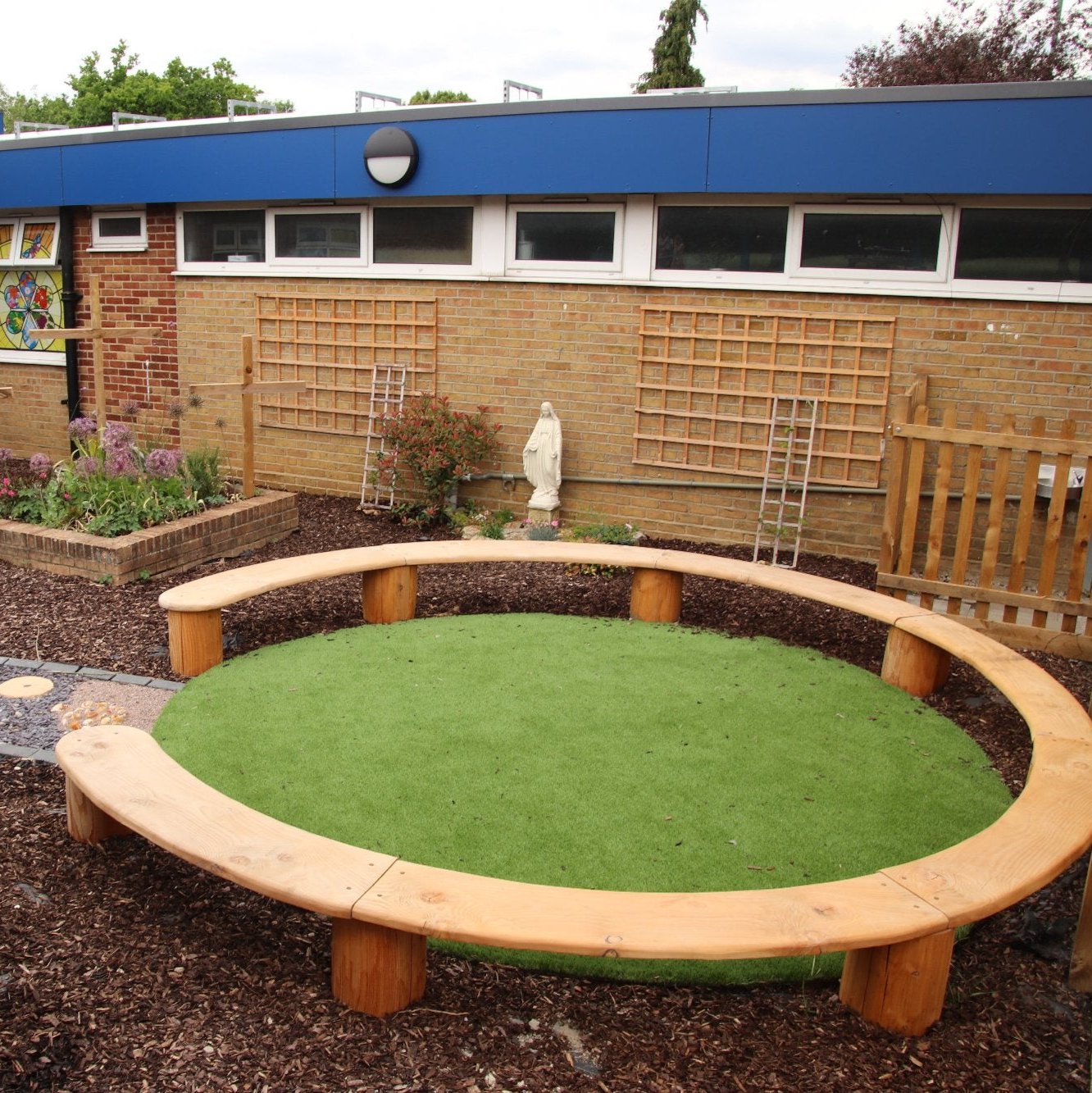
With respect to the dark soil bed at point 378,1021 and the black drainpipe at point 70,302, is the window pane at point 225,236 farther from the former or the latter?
the dark soil bed at point 378,1021

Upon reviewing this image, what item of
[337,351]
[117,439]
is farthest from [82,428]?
[337,351]

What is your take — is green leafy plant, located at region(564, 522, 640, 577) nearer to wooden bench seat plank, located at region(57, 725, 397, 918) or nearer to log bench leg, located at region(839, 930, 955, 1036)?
wooden bench seat plank, located at region(57, 725, 397, 918)

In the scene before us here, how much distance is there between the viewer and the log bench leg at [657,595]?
19.6 feet

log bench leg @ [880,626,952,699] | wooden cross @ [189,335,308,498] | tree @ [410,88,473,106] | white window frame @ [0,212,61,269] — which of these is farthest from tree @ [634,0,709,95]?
log bench leg @ [880,626,952,699]

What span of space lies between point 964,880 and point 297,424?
8031mm

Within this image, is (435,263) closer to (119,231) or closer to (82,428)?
(82,428)

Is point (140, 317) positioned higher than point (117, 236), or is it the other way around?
point (117, 236)

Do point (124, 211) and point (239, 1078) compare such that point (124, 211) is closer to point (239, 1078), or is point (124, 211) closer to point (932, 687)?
point (932, 687)

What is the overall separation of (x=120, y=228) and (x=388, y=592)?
6.68 meters

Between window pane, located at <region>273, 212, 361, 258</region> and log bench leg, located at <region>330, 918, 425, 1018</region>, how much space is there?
7.58 metres

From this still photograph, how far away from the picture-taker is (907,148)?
684cm

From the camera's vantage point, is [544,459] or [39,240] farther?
[39,240]

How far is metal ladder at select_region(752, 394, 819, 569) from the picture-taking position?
7.51 metres

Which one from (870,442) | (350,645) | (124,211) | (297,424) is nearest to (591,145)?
(870,442)
